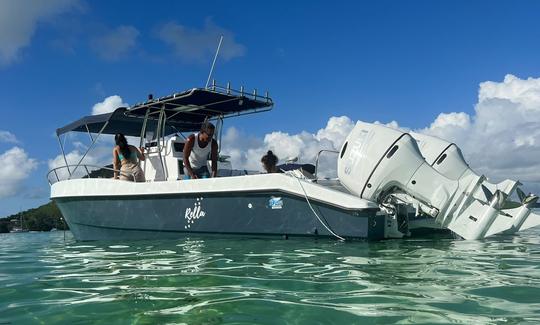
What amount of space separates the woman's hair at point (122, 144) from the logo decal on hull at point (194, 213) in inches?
82.5

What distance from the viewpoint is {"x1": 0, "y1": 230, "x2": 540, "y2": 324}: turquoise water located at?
9.36 ft

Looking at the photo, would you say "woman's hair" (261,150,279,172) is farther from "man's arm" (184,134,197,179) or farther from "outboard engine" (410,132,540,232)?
"outboard engine" (410,132,540,232)

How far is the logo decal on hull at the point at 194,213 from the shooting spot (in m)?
8.52

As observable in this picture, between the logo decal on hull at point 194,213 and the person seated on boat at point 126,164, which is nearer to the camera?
the logo decal on hull at point 194,213

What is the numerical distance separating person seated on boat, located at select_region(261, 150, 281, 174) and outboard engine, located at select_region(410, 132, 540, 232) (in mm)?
2709

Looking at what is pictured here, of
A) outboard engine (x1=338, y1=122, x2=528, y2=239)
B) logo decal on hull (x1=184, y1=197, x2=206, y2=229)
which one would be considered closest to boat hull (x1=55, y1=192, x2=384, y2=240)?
logo decal on hull (x1=184, y1=197, x2=206, y2=229)

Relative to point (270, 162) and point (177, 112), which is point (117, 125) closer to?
point (177, 112)

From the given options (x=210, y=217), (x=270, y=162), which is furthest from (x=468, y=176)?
(x=210, y=217)

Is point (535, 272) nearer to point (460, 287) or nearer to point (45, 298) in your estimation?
point (460, 287)

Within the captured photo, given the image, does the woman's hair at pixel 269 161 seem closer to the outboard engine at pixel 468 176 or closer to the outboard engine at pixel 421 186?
the outboard engine at pixel 421 186

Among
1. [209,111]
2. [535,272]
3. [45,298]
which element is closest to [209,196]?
[209,111]

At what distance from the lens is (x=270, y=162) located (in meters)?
8.95

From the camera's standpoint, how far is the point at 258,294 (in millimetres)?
3459

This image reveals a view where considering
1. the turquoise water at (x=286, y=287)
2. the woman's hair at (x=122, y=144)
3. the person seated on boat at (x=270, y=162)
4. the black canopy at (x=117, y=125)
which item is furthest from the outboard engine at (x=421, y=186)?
the black canopy at (x=117, y=125)
